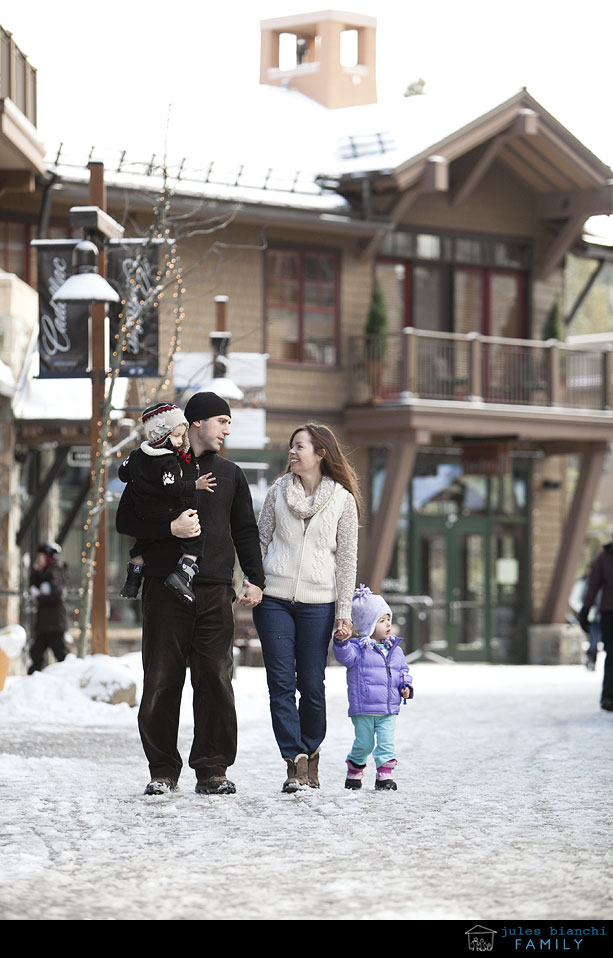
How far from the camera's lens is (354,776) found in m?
8.85

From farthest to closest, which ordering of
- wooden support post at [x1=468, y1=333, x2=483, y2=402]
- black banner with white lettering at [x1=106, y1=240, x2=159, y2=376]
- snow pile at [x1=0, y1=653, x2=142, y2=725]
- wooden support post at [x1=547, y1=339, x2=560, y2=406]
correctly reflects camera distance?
1. wooden support post at [x1=547, y1=339, x2=560, y2=406]
2. wooden support post at [x1=468, y1=333, x2=483, y2=402]
3. black banner with white lettering at [x1=106, y1=240, x2=159, y2=376]
4. snow pile at [x1=0, y1=653, x2=142, y2=725]

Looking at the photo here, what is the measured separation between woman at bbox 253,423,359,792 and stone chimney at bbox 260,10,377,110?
22.1 meters

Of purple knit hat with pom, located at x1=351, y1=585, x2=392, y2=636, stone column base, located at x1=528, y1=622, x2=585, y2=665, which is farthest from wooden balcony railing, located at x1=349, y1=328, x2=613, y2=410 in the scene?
purple knit hat with pom, located at x1=351, y1=585, x2=392, y2=636

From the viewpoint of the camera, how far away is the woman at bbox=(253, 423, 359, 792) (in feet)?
28.4

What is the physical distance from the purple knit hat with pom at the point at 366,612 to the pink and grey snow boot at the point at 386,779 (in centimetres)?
68

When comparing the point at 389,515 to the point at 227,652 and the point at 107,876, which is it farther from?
the point at 107,876

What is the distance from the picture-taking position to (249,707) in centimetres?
1498

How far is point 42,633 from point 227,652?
1073 centimetres

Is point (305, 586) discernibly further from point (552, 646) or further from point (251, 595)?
point (552, 646)

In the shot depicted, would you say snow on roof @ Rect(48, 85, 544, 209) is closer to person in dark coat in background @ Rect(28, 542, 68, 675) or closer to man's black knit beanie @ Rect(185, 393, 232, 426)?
person in dark coat in background @ Rect(28, 542, 68, 675)

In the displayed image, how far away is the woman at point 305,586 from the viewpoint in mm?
8656

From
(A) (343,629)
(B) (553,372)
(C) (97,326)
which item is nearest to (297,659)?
(A) (343,629)
